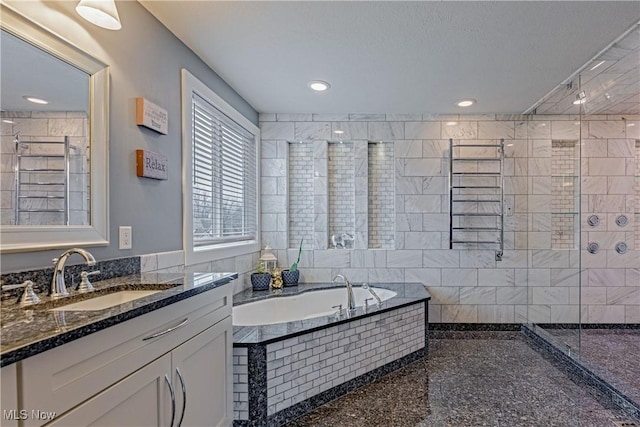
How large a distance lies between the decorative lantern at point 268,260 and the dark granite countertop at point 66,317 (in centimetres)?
224

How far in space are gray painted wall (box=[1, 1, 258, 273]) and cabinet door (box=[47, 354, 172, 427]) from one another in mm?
607

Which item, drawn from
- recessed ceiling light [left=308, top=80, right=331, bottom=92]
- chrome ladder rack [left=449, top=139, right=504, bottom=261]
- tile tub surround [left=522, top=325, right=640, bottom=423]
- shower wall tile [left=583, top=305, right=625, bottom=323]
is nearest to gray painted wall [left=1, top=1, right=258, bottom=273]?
recessed ceiling light [left=308, top=80, right=331, bottom=92]

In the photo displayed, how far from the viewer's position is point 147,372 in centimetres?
125

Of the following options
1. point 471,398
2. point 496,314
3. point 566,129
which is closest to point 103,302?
point 471,398

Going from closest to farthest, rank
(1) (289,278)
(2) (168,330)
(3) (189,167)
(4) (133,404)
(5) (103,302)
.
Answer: (4) (133,404), (2) (168,330), (5) (103,302), (3) (189,167), (1) (289,278)

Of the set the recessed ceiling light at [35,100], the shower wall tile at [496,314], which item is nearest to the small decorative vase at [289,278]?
the shower wall tile at [496,314]

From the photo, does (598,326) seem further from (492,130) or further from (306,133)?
(306,133)

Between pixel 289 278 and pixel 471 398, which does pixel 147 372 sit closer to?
pixel 471 398

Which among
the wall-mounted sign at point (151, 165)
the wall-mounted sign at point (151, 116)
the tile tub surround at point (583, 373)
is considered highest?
the wall-mounted sign at point (151, 116)

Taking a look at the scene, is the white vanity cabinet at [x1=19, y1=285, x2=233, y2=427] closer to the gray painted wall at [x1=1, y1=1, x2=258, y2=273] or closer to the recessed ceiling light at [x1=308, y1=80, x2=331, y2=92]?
the gray painted wall at [x1=1, y1=1, x2=258, y2=273]

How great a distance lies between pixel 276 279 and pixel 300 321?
1.33m

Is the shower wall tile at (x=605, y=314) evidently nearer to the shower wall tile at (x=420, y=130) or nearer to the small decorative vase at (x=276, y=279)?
the shower wall tile at (x=420, y=130)

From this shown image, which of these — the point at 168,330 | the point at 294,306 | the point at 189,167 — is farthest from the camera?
the point at 294,306

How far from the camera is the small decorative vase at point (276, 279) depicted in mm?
3820
